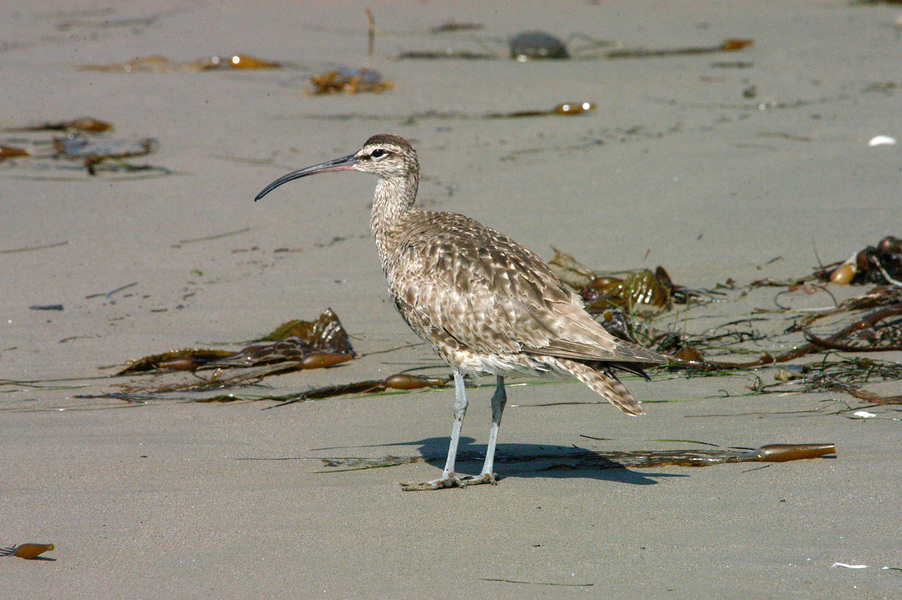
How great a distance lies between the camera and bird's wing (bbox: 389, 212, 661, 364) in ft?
14.7

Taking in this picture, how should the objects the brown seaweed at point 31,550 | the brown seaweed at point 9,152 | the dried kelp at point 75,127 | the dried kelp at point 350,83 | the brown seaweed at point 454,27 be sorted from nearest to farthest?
the brown seaweed at point 31,550
the brown seaweed at point 9,152
the dried kelp at point 75,127
the dried kelp at point 350,83
the brown seaweed at point 454,27

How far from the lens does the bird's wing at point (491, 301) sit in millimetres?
4473

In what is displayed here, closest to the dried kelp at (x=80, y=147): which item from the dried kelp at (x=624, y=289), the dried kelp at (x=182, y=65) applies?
the dried kelp at (x=182, y=65)

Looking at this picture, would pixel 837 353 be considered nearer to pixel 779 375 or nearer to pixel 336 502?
pixel 779 375

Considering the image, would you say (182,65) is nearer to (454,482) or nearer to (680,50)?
(680,50)

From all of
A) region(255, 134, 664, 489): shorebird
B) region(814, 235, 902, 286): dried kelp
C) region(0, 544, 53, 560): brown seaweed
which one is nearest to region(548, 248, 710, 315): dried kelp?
A: region(814, 235, 902, 286): dried kelp

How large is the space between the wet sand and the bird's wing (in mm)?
588

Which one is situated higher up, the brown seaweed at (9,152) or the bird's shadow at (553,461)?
the brown seaweed at (9,152)

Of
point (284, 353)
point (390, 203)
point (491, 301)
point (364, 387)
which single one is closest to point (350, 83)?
point (390, 203)

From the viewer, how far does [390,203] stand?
19.3ft

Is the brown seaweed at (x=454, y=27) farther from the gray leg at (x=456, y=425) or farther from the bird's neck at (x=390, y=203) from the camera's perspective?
the gray leg at (x=456, y=425)

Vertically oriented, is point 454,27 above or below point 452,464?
above

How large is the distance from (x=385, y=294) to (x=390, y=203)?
4.40ft

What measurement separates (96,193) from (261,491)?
17.6 feet
